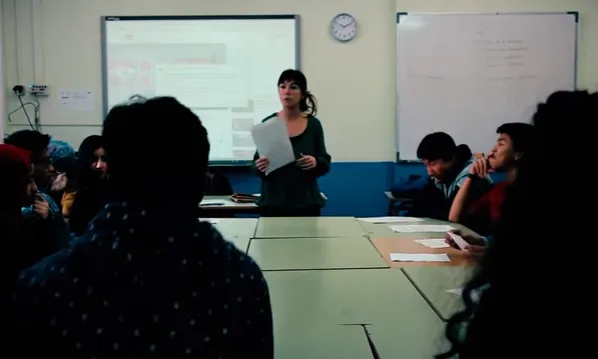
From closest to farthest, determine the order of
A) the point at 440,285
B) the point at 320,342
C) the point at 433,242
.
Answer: the point at 320,342 → the point at 440,285 → the point at 433,242

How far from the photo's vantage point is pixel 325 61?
521cm

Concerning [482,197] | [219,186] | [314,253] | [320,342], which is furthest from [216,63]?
[320,342]

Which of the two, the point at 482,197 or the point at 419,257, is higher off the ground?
the point at 482,197

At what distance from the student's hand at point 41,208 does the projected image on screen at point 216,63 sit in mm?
2583

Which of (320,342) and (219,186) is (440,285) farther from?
(219,186)

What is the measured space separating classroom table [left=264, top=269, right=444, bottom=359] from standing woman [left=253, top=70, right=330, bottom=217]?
1357 mm

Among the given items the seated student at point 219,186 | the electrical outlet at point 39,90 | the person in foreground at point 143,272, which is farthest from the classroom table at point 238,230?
the electrical outlet at point 39,90

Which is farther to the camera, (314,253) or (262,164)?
(262,164)

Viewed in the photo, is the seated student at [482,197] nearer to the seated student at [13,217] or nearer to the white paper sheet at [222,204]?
the white paper sheet at [222,204]

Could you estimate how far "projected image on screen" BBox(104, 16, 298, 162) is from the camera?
5.19m

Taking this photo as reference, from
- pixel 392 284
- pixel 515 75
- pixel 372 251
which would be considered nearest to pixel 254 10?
pixel 515 75

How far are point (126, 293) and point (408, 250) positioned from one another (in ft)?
5.45

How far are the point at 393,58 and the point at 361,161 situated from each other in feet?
2.98

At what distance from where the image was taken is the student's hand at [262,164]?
11.3ft
